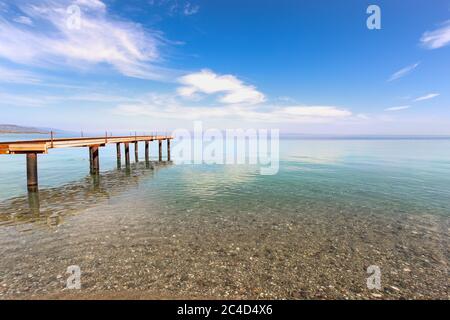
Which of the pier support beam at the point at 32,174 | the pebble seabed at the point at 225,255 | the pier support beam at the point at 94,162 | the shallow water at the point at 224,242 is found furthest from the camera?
the pier support beam at the point at 94,162

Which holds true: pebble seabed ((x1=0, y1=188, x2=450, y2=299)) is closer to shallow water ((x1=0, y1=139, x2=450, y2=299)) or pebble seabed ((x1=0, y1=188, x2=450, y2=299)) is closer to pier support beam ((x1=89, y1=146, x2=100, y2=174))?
shallow water ((x1=0, y1=139, x2=450, y2=299))

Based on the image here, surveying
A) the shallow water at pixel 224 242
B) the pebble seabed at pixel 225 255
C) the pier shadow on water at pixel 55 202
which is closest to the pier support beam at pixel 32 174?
the pier shadow on water at pixel 55 202

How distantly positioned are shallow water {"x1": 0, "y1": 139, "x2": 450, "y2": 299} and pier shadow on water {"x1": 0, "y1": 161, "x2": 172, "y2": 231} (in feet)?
0.24

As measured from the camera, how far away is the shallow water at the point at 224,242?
22.3ft

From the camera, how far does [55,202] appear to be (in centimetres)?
1516

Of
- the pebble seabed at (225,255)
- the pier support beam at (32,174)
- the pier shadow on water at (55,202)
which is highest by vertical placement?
the pier support beam at (32,174)

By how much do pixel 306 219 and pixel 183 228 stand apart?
22.7 feet

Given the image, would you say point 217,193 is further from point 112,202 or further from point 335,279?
point 335,279

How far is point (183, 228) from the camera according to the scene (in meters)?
11.2

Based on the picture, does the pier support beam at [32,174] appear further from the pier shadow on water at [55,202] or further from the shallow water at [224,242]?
the shallow water at [224,242]

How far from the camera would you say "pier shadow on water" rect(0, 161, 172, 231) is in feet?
39.0

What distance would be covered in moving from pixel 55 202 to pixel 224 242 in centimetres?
1277

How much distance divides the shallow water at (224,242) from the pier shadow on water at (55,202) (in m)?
0.07
